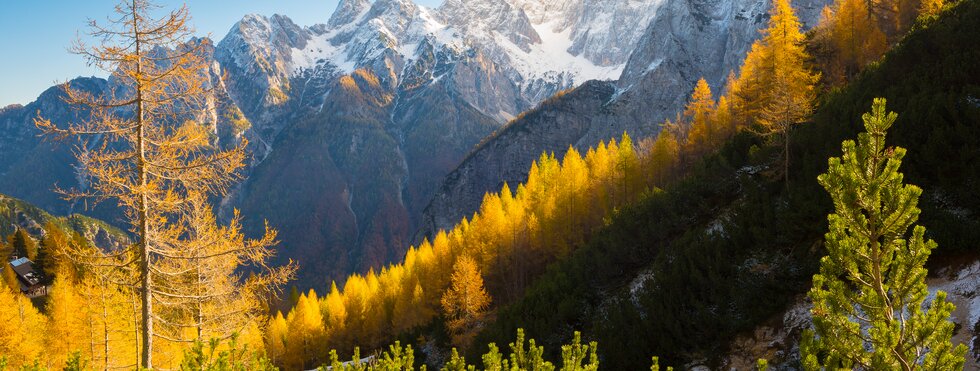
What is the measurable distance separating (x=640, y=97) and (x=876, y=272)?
122173mm

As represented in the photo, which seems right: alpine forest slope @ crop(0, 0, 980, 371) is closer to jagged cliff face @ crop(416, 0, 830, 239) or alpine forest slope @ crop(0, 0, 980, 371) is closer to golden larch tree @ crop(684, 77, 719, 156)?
golden larch tree @ crop(684, 77, 719, 156)

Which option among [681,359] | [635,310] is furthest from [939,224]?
[635,310]

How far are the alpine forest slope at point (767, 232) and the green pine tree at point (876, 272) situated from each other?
8.02 metres

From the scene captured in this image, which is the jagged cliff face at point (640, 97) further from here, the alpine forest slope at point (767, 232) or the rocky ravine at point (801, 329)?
the rocky ravine at point (801, 329)

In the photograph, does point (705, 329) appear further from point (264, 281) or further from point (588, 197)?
point (588, 197)

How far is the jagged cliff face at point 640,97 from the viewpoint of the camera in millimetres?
108875

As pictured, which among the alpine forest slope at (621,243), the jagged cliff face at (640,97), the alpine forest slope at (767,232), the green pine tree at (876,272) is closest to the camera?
the green pine tree at (876,272)

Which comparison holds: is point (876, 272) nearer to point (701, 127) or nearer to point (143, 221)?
point (143, 221)

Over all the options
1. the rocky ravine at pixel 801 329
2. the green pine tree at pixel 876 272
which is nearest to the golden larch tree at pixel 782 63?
the rocky ravine at pixel 801 329

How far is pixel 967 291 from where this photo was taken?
37.9ft

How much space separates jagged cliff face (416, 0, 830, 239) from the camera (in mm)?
108875

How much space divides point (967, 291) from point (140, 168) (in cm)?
1856

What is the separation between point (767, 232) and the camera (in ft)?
60.6

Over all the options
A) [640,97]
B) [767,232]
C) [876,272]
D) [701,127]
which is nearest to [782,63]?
[701,127]
